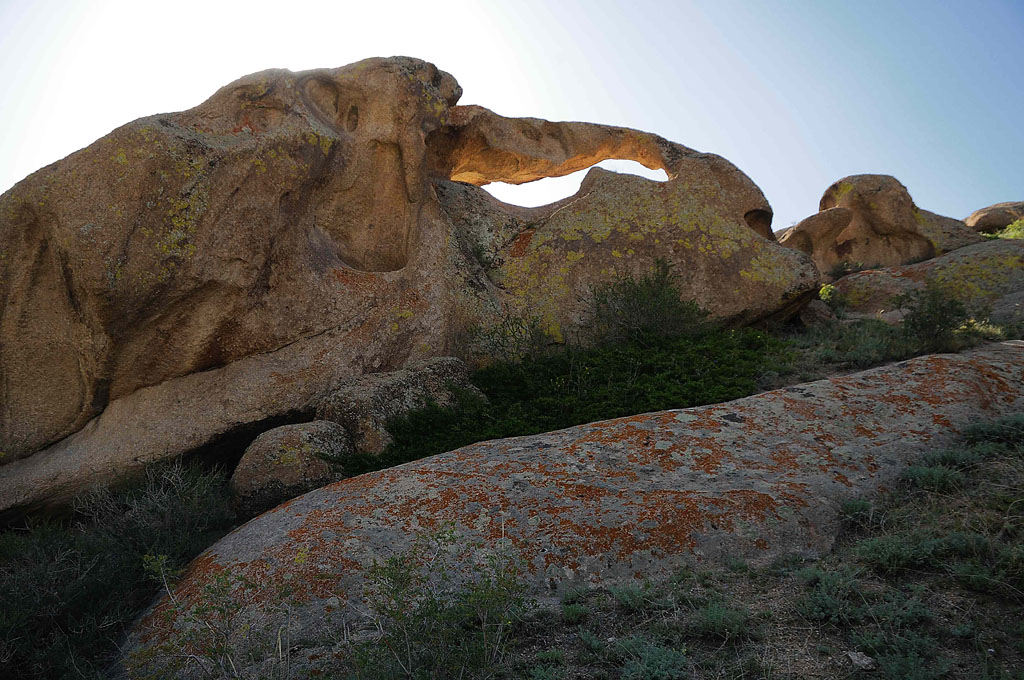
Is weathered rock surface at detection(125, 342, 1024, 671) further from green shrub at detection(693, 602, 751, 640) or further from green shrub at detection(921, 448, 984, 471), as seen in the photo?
green shrub at detection(693, 602, 751, 640)

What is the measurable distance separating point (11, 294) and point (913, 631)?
28.9 ft

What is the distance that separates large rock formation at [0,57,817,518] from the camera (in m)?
7.26

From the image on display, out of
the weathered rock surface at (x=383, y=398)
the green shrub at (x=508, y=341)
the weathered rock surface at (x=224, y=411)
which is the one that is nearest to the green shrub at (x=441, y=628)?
the weathered rock surface at (x=383, y=398)

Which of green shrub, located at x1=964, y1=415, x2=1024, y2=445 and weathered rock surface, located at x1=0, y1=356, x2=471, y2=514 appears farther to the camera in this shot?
weathered rock surface, located at x1=0, y1=356, x2=471, y2=514

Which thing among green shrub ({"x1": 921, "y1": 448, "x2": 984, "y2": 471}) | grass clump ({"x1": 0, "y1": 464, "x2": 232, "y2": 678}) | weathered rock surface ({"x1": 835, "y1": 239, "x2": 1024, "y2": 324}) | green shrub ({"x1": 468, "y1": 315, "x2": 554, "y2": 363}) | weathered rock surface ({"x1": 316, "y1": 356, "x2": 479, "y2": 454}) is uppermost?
weathered rock surface ({"x1": 835, "y1": 239, "x2": 1024, "y2": 324})

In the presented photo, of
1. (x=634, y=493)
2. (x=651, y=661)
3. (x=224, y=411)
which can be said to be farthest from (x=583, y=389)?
(x=651, y=661)

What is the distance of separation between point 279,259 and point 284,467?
2988mm

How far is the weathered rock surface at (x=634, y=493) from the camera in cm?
434

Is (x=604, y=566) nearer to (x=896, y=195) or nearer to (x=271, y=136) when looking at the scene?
(x=271, y=136)

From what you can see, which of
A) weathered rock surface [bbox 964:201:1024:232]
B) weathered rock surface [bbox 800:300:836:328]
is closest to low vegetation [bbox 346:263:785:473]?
weathered rock surface [bbox 800:300:836:328]

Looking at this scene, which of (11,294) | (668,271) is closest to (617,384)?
(668,271)

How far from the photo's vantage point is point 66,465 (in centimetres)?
719

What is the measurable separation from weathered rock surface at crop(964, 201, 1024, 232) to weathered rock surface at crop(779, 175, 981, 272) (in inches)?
151

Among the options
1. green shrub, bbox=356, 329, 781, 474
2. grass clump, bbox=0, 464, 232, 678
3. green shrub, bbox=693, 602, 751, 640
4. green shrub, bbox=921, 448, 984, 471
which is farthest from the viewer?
green shrub, bbox=356, 329, 781, 474
